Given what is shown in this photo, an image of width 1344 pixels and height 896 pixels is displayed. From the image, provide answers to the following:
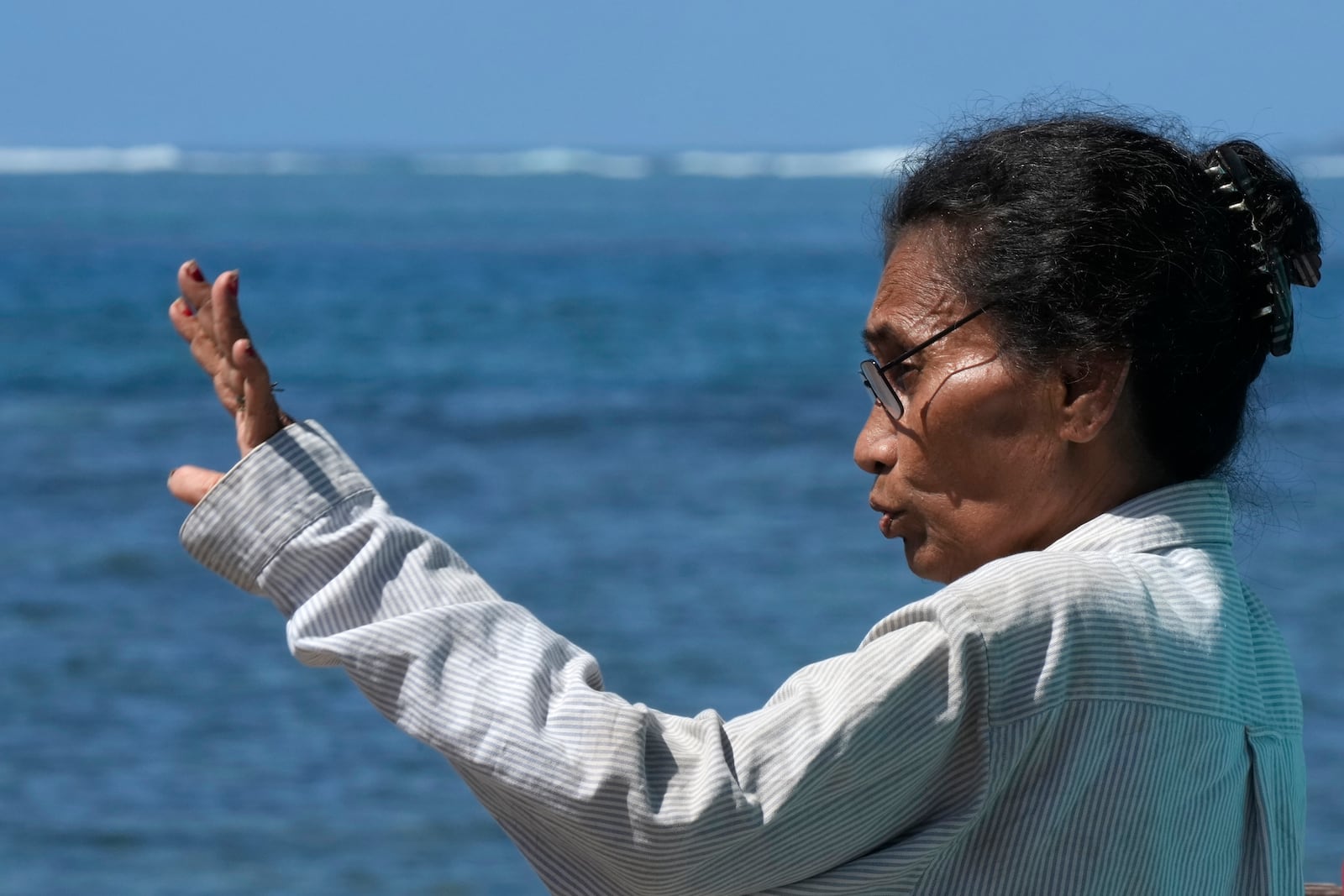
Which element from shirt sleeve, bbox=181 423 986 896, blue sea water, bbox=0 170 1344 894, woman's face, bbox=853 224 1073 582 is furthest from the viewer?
blue sea water, bbox=0 170 1344 894

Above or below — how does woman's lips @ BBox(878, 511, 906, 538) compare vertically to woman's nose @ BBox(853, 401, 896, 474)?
below

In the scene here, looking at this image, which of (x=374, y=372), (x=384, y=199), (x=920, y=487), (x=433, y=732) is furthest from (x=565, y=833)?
(x=384, y=199)

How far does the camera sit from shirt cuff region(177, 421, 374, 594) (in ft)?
4.31

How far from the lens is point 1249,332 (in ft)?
4.68

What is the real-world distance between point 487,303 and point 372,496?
2010 cm

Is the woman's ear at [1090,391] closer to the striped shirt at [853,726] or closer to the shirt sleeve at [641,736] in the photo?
the striped shirt at [853,726]

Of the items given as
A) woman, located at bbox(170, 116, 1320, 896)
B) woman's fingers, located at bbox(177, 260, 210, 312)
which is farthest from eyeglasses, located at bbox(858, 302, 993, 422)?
woman's fingers, located at bbox(177, 260, 210, 312)

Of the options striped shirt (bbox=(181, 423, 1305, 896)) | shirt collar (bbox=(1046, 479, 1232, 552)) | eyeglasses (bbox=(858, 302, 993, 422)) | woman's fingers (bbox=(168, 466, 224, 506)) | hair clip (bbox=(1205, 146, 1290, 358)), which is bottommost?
striped shirt (bbox=(181, 423, 1305, 896))

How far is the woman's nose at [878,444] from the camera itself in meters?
1.50

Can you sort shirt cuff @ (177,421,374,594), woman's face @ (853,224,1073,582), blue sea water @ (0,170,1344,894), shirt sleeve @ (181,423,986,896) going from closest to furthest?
1. shirt sleeve @ (181,423,986,896)
2. shirt cuff @ (177,421,374,594)
3. woman's face @ (853,224,1073,582)
4. blue sea water @ (0,170,1344,894)

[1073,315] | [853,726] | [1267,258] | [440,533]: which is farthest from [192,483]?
[440,533]

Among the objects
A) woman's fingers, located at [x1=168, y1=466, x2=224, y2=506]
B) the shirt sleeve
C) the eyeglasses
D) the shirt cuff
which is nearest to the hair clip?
the eyeglasses

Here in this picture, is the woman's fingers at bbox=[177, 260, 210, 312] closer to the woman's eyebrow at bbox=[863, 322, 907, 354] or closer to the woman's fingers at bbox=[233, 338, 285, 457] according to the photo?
the woman's fingers at bbox=[233, 338, 285, 457]

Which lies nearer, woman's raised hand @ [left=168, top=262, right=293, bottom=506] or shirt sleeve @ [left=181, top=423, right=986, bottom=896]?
shirt sleeve @ [left=181, top=423, right=986, bottom=896]
